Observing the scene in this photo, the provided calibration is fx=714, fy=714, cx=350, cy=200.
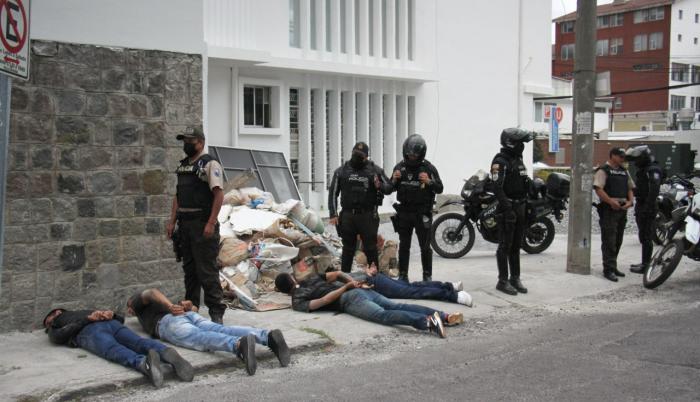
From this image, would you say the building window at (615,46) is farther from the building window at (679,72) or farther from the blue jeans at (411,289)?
the blue jeans at (411,289)

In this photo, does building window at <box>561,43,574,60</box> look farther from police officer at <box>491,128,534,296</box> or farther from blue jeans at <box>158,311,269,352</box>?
blue jeans at <box>158,311,269,352</box>

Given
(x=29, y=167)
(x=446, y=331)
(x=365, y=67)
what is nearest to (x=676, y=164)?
(x=365, y=67)

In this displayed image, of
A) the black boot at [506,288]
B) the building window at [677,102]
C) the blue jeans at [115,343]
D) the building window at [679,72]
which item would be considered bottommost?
the black boot at [506,288]

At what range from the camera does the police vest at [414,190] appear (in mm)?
9047

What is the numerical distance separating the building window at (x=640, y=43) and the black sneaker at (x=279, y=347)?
69324 mm

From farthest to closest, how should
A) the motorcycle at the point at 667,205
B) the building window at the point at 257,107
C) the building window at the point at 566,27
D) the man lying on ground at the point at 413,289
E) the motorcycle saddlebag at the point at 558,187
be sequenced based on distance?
the building window at the point at 566,27, the building window at the point at 257,107, the motorcycle at the point at 667,205, the motorcycle saddlebag at the point at 558,187, the man lying on ground at the point at 413,289

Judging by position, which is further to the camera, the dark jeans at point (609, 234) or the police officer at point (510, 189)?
the dark jeans at point (609, 234)

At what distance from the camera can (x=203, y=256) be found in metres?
6.98

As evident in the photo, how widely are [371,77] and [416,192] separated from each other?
356 inches

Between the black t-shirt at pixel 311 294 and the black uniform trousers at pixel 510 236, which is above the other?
the black uniform trousers at pixel 510 236

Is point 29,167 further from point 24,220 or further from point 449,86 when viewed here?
point 449,86

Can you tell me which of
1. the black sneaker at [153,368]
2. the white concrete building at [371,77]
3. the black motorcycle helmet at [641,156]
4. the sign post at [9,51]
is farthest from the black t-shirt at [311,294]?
the black motorcycle helmet at [641,156]

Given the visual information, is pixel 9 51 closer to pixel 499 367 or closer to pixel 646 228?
pixel 499 367

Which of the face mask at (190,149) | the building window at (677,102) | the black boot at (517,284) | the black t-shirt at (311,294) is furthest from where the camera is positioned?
the building window at (677,102)
